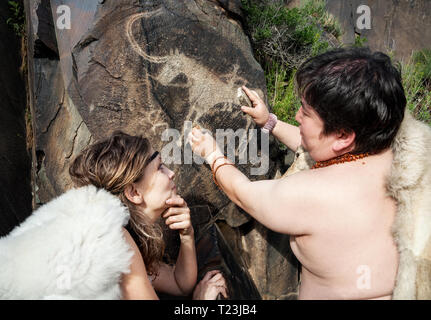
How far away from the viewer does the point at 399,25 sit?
5242 mm

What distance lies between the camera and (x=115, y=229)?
136 cm

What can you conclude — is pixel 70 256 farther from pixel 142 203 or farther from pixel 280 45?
pixel 280 45

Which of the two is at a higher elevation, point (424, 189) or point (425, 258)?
point (424, 189)

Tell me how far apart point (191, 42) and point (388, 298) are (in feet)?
5.81

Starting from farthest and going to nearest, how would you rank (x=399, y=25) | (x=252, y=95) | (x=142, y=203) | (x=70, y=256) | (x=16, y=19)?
(x=399, y=25) → (x=16, y=19) → (x=252, y=95) → (x=142, y=203) → (x=70, y=256)

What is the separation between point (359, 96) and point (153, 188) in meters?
1.07

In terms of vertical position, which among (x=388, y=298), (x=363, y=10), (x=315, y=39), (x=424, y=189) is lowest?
(x=388, y=298)

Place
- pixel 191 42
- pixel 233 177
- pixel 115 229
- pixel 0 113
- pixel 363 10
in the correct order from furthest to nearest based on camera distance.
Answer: pixel 363 10, pixel 0 113, pixel 191 42, pixel 233 177, pixel 115 229

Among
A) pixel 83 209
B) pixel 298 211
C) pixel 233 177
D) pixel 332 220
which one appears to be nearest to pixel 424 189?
pixel 332 220

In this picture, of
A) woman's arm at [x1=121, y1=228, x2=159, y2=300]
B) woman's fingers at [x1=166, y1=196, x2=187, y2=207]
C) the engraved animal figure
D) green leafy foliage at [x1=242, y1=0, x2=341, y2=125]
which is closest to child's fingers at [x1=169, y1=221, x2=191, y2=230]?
woman's fingers at [x1=166, y1=196, x2=187, y2=207]

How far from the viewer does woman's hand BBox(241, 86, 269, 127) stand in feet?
6.88

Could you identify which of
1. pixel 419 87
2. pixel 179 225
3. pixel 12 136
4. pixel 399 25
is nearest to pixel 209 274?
pixel 179 225

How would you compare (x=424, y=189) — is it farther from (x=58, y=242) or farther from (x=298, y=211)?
(x=58, y=242)

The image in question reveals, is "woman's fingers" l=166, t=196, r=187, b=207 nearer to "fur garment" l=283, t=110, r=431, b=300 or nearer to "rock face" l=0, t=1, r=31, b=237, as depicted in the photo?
"fur garment" l=283, t=110, r=431, b=300
